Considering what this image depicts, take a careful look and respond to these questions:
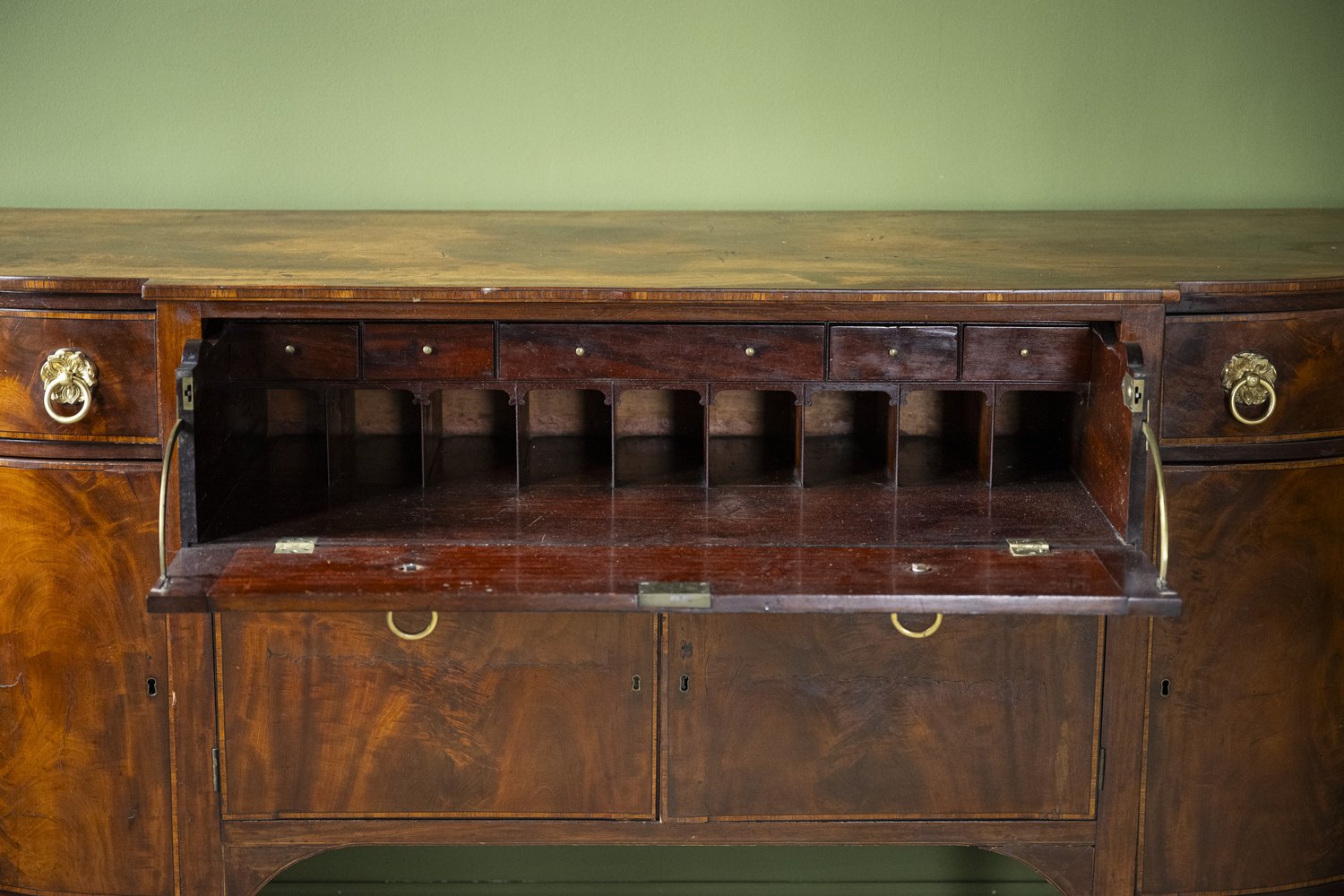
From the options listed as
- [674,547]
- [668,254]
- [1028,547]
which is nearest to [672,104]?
[668,254]

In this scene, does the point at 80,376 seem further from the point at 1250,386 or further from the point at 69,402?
the point at 1250,386

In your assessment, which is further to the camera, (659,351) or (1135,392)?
(659,351)

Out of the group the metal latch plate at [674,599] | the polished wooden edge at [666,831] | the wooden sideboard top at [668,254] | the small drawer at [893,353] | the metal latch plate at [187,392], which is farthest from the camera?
the polished wooden edge at [666,831]

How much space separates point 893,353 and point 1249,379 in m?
0.54

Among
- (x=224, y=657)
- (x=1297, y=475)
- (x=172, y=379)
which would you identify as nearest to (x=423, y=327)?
(x=172, y=379)

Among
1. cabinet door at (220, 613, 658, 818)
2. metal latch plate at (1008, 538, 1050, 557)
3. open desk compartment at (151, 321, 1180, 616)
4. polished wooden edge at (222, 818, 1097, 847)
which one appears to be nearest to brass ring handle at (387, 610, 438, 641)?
cabinet door at (220, 613, 658, 818)

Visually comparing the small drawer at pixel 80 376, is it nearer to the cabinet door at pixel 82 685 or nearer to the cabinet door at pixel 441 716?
the cabinet door at pixel 82 685

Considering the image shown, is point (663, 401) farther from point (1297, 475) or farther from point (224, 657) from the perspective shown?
point (1297, 475)

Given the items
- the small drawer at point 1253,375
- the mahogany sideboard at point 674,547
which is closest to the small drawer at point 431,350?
the mahogany sideboard at point 674,547

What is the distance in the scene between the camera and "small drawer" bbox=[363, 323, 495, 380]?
247 cm

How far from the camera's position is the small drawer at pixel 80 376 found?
7.95ft

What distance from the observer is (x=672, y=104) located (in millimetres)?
3234

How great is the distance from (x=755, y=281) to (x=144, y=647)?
1.14 metres

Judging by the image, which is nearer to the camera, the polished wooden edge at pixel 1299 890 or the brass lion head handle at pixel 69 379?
the brass lion head handle at pixel 69 379
